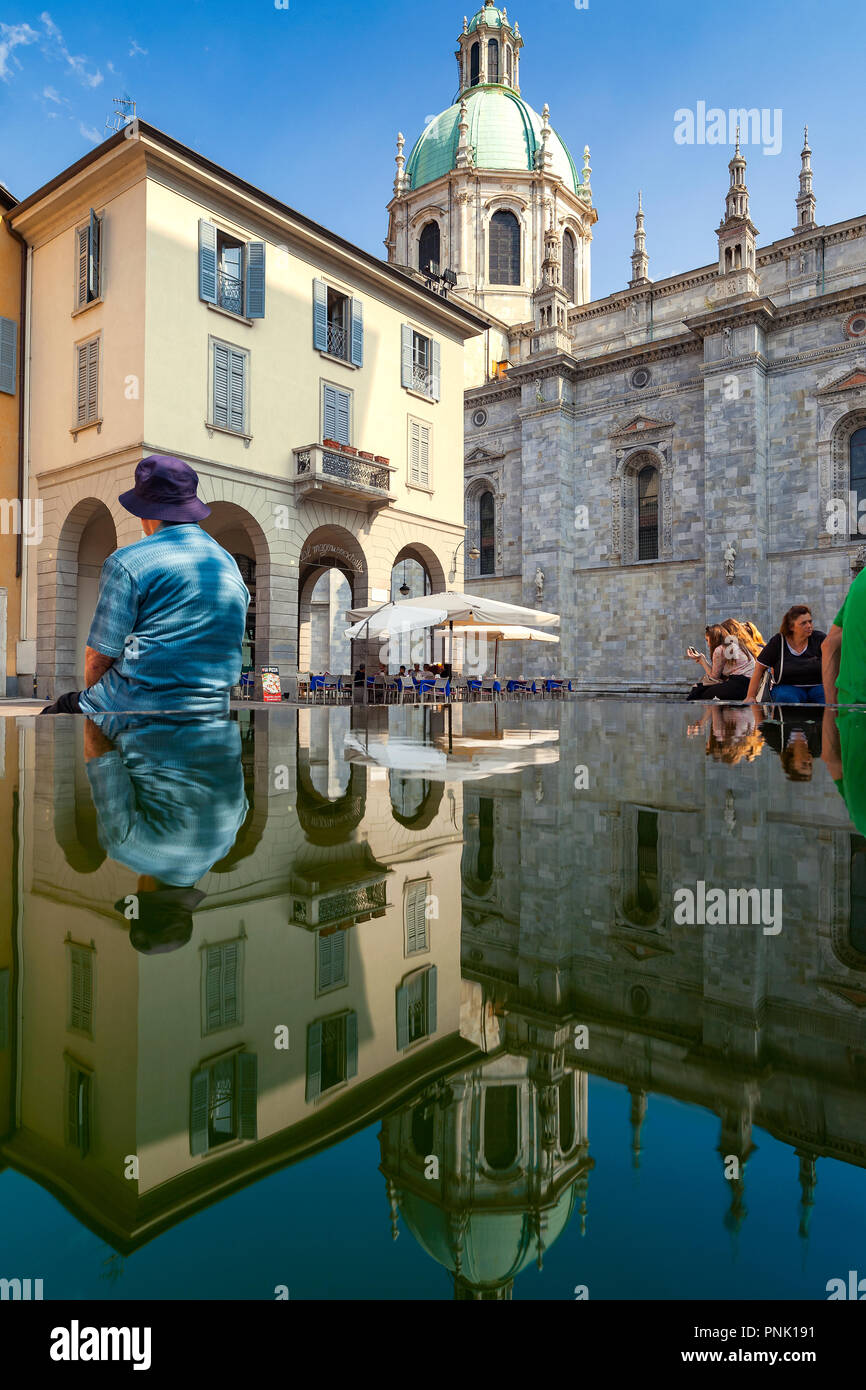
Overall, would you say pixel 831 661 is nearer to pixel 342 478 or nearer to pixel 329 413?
pixel 342 478

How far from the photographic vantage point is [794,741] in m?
4.01

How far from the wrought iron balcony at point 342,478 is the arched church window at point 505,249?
24879mm

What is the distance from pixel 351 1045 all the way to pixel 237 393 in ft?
50.4

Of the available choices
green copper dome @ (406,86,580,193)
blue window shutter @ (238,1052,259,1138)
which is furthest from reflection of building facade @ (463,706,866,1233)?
green copper dome @ (406,86,580,193)

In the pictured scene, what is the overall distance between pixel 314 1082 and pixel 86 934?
463 mm

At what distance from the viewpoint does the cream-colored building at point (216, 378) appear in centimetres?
1334

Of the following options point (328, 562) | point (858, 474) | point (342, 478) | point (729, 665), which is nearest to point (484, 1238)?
point (729, 665)

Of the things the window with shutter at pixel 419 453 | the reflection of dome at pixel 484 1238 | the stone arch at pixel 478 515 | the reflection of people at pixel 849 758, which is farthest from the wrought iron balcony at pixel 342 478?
the reflection of dome at pixel 484 1238

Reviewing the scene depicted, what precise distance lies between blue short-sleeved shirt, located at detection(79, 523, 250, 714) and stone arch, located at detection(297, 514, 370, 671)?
35.5 ft

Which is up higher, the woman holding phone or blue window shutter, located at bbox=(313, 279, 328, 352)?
blue window shutter, located at bbox=(313, 279, 328, 352)

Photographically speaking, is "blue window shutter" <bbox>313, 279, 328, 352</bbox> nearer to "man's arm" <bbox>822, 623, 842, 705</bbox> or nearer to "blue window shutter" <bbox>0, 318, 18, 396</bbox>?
"blue window shutter" <bbox>0, 318, 18, 396</bbox>

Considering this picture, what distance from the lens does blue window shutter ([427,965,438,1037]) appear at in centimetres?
80

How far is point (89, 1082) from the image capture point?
68 cm
